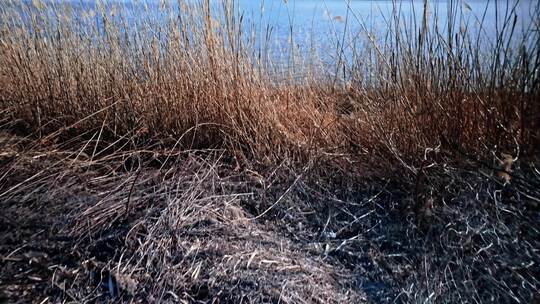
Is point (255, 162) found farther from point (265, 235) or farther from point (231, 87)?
point (265, 235)

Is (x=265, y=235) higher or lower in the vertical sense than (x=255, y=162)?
lower

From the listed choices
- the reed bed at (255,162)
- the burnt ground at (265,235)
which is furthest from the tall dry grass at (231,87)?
the burnt ground at (265,235)

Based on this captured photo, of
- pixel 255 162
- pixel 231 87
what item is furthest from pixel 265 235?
pixel 231 87

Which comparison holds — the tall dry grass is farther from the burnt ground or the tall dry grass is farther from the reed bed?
the burnt ground

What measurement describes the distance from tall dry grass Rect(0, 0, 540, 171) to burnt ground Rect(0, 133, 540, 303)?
183 millimetres

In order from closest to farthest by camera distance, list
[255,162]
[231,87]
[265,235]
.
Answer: [265,235]
[255,162]
[231,87]

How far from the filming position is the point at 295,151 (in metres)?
2.19

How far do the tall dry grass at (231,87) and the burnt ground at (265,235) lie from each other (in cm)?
18

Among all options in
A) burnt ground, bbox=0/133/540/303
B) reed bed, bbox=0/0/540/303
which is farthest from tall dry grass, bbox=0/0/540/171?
burnt ground, bbox=0/133/540/303

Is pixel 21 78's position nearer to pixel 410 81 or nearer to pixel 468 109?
pixel 410 81

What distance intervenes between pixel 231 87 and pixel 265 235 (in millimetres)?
930

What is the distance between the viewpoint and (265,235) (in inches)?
66.7

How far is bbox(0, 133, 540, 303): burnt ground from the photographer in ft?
4.71

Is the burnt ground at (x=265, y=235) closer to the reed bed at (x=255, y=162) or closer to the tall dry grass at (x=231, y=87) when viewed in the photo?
the reed bed at (x=255, y=162)
